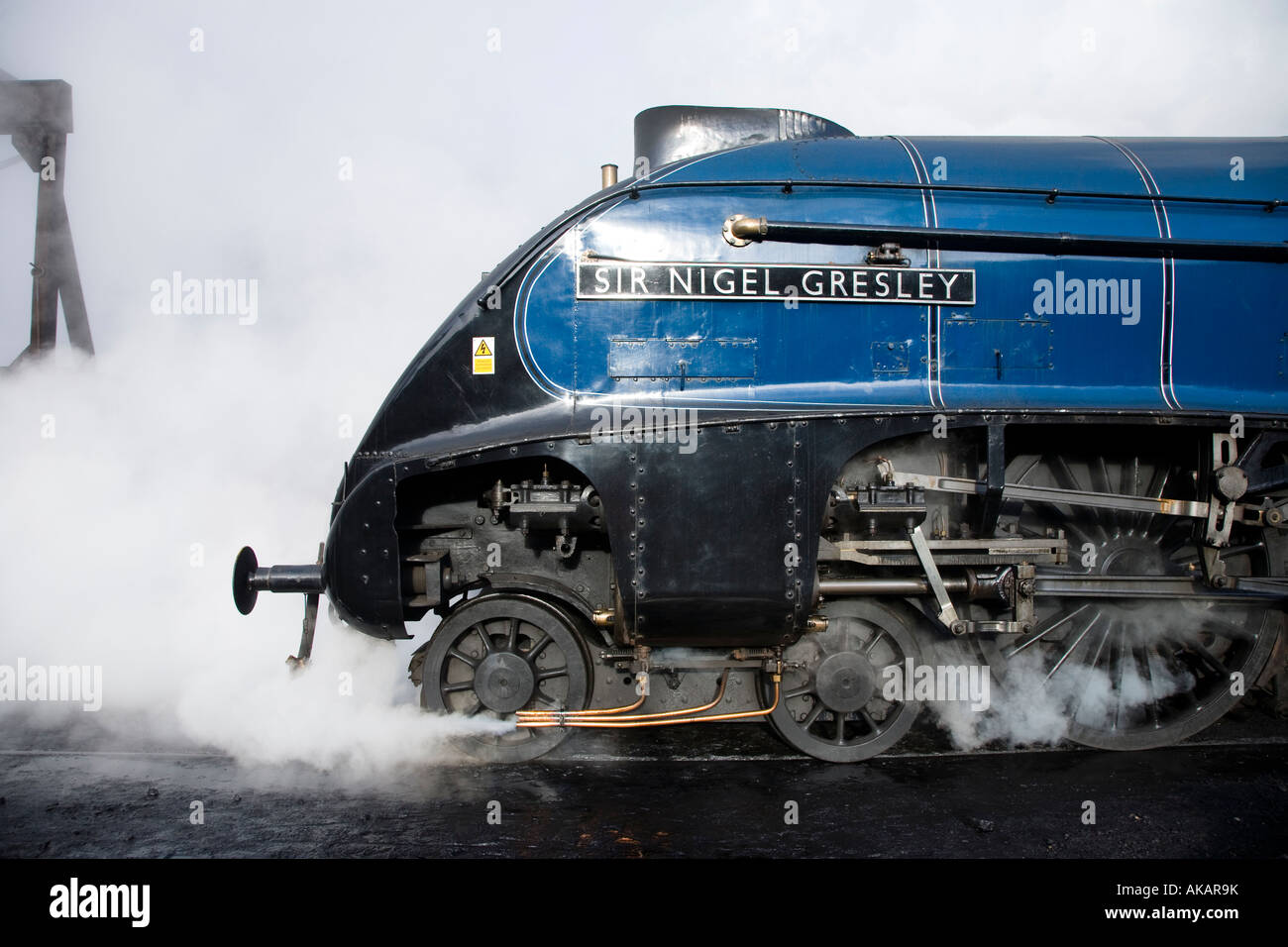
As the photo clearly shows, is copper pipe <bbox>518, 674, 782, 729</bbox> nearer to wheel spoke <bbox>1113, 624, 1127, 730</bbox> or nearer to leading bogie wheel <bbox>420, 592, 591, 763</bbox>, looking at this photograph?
leading bogie wheel <bbox>420, 592, 591, 763</bbox>

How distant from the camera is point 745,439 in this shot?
3.95 m

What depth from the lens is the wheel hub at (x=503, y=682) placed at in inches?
174

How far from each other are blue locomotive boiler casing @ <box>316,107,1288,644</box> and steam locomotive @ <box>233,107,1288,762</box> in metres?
0.01

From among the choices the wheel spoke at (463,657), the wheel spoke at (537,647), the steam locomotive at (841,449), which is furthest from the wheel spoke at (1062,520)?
the wheel spoke at (463,657)

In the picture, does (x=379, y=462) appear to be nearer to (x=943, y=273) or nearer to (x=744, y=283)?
(x=744, y=283)

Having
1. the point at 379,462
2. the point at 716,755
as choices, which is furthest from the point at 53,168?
the point at 716,755

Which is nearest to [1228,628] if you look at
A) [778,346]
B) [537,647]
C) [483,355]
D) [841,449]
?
[841,449]

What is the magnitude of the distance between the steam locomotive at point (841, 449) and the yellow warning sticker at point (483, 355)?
0.04 feet

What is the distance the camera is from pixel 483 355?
14.0 ft

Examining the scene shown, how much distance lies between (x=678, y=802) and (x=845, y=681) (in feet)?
3.41

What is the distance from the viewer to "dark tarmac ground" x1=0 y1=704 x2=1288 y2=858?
365 centimetres

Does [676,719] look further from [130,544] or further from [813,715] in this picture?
[130,544]

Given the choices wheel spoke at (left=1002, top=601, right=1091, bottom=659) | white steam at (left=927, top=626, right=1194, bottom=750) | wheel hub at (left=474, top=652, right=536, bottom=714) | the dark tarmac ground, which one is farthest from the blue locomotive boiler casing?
white steam at (left=927, top=626, right=1194, bottom=750)

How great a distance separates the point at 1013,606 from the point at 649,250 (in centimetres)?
250
